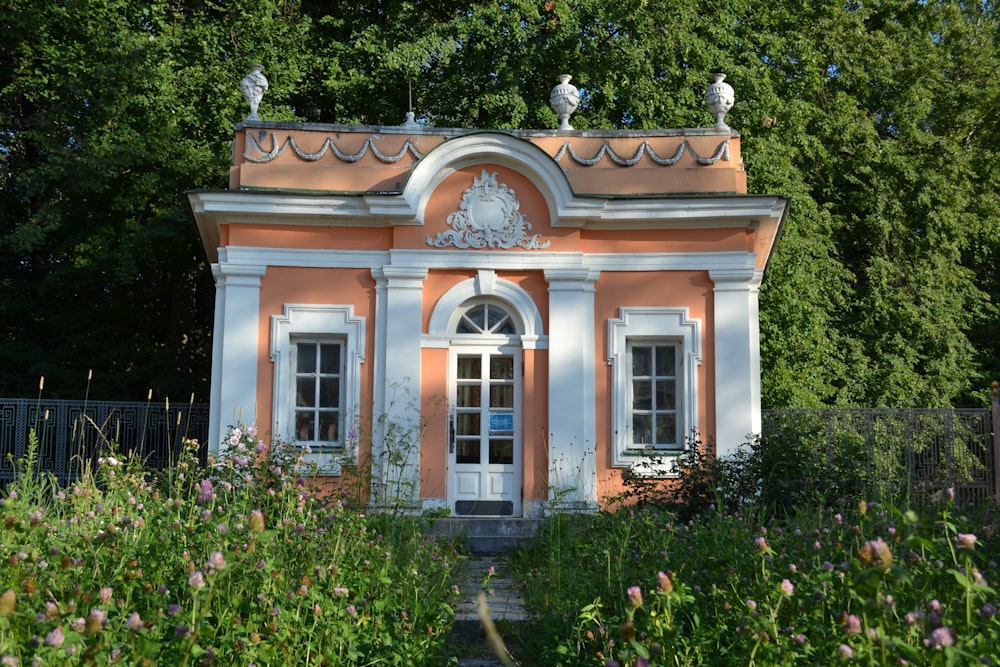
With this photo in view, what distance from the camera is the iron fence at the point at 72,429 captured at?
1434 cm

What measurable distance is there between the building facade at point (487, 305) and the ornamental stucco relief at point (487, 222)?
0.02m

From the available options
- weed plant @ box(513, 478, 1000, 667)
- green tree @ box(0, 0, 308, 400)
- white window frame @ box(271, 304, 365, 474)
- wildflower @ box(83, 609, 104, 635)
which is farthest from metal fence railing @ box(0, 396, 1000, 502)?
wildflower @ box(83, 609, 104, 635)

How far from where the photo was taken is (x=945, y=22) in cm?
2131

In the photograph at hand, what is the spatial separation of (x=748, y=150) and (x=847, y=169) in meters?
3.91

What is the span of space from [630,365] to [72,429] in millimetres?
→ 8589

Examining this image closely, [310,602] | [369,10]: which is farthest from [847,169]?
[310,602]

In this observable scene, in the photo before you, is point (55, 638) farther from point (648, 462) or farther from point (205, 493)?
point (648, 462)

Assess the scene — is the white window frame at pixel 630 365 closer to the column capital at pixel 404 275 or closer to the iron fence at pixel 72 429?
the column capital at pixel 404 275

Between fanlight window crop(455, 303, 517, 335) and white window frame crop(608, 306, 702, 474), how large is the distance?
1.20 meters

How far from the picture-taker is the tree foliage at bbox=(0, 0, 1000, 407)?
16188mm

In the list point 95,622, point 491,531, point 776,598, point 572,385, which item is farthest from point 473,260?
point 95,622

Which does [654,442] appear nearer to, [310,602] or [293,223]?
[293,223]

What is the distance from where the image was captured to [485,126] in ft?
57.8

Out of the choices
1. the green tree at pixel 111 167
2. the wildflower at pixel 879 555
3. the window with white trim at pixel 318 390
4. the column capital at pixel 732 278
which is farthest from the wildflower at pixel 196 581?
the green tree at pixel 111 167
